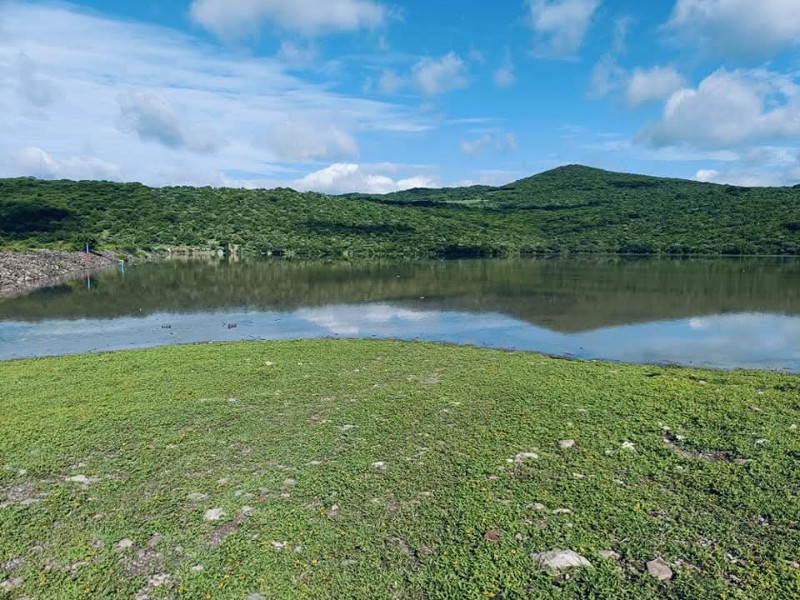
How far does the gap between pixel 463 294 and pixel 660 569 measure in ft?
79.5

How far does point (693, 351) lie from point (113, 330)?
1824 centimetres

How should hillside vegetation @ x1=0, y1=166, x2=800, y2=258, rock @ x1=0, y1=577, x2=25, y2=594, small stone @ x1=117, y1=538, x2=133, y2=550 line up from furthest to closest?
hillside vegetation @ x1=0, y1=166, x2=800, y2=258 < small stone @ x1=117, y1=538, x2=133, y2=550 < rock @ x1=0, y1=577, x2=25, y2=594

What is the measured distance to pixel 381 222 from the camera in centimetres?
9319

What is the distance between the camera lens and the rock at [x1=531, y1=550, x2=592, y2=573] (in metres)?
4.60

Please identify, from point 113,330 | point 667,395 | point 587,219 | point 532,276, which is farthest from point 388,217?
point 667,395

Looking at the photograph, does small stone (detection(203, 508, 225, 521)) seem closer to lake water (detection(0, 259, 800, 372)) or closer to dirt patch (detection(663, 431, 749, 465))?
dirt patch (detection(663, 431, 749, 465))

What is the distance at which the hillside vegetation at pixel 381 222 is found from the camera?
7256 cm

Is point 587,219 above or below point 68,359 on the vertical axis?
above

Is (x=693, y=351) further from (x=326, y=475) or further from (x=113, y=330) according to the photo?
(x=113, y=330)

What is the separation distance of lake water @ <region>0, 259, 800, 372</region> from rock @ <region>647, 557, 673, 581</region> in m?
9.68

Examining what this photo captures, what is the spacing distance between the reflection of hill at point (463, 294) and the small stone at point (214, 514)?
14358 millimetres

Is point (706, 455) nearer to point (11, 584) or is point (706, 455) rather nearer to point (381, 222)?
point (11, 584)

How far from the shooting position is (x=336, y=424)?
805 cm

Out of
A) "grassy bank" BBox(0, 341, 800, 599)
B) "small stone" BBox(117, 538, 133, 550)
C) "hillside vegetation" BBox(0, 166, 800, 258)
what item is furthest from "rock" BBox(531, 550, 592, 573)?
"hillside vegetation" BBox(0, 166, 800, 258)
